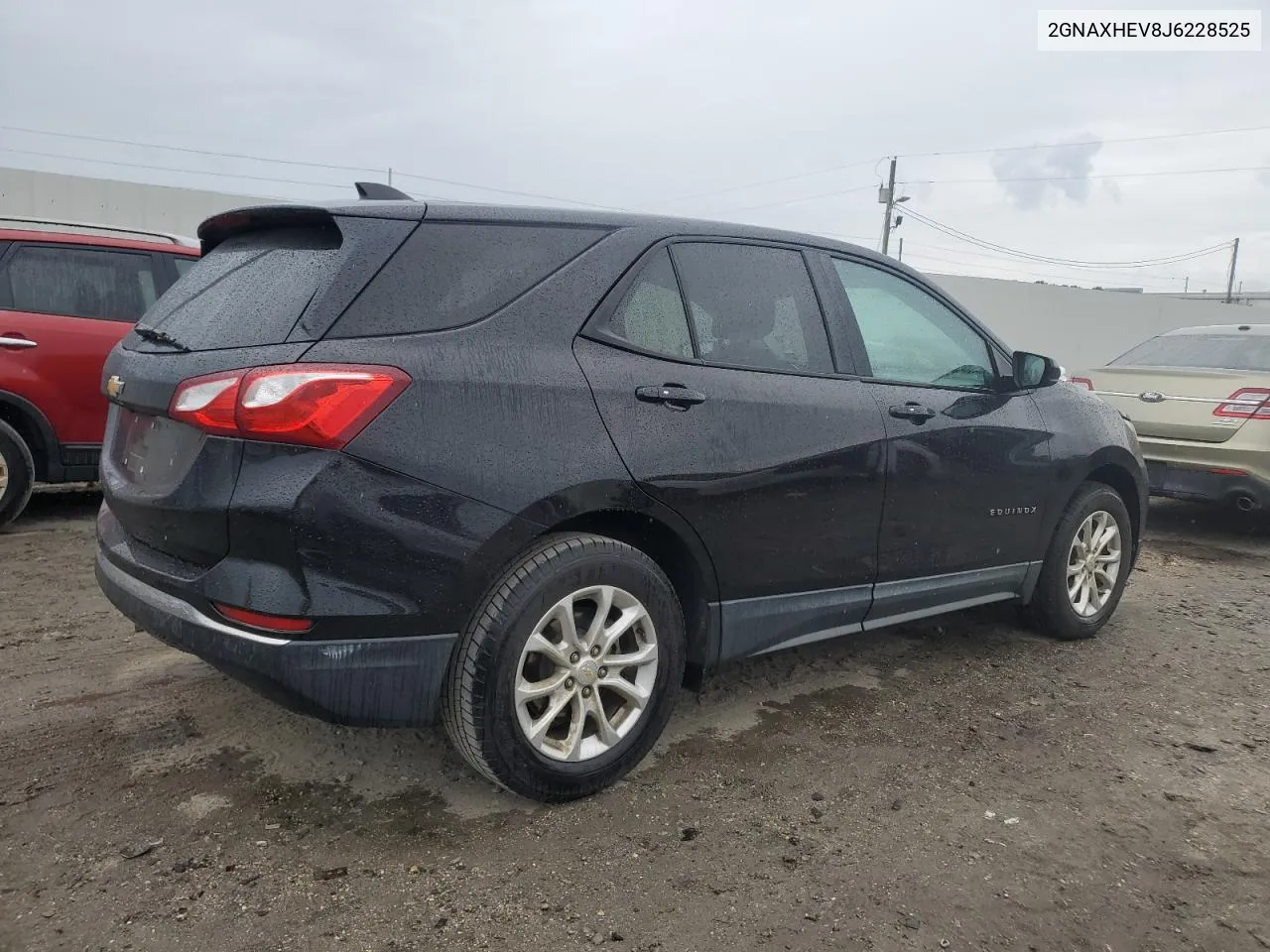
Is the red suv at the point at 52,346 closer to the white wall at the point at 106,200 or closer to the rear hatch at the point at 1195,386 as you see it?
the rear hatch at the point at 1195,386

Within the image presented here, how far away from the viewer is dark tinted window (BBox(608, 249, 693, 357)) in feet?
9.24

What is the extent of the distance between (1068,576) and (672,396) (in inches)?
99.4

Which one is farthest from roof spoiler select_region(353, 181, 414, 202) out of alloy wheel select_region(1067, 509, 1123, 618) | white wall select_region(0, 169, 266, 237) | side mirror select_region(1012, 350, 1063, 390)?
white wall select_region(0, 169, 266, 237)

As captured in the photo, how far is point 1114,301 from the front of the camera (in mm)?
32500

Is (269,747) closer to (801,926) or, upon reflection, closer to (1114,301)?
(801,926)

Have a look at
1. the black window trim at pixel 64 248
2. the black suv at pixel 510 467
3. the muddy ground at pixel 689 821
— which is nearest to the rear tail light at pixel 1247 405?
the muddy ground at pixel 689 821

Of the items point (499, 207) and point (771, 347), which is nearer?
point (499, 207)

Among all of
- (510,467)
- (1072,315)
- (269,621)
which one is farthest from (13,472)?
(1072,315)

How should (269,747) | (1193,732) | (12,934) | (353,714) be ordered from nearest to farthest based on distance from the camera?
(12,934)
(353,714)
(269,747)
(1193,732)

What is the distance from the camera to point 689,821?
2676 mm

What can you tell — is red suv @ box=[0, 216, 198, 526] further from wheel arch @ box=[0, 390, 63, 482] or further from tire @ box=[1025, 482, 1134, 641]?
tire @ box=[1025, 482, 1134, 641]

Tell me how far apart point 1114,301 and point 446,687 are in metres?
35.0

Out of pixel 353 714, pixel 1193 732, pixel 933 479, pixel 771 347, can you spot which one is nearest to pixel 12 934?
pixel 353 714

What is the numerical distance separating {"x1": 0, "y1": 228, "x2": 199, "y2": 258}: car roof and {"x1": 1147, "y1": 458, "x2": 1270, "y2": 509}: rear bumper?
6.61m
